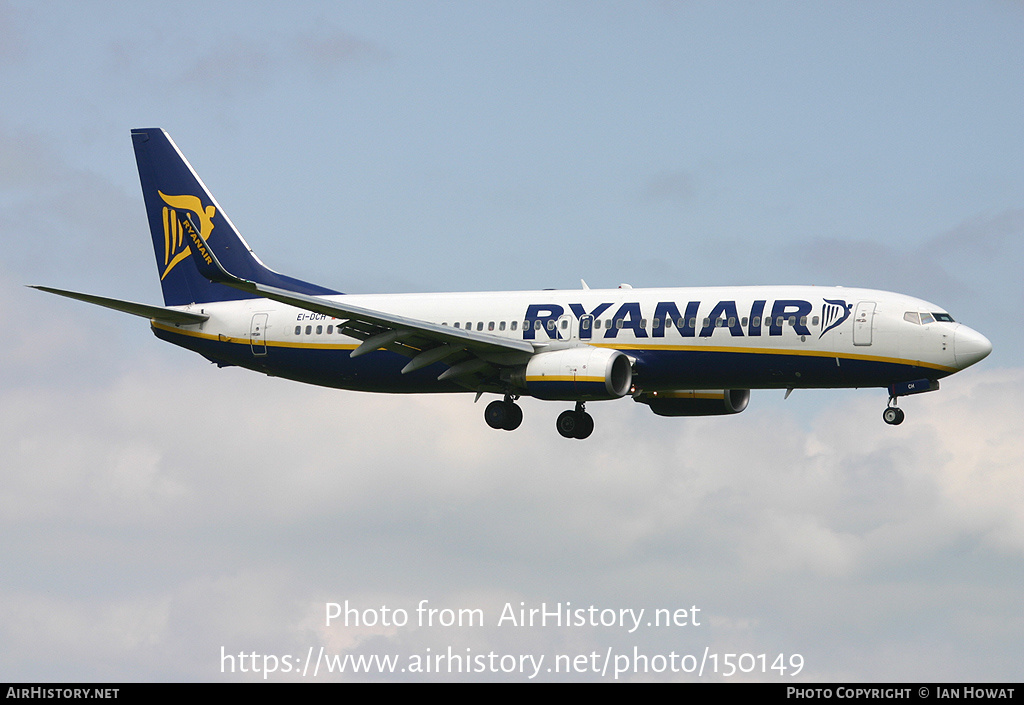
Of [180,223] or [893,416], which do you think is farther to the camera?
[180,223]

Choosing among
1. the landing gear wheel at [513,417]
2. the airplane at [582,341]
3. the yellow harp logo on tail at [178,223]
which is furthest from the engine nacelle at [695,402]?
the yellow harp logo on tail at [178,223]

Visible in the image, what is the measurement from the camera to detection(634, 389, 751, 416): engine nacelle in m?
53.0

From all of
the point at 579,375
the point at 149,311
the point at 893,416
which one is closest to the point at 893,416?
the point at 893,416

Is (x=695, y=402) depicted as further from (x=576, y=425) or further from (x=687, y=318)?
(x=687, y=318)

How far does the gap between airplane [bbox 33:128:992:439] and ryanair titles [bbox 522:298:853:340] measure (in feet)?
0.15

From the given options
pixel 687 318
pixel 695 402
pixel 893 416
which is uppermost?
pixel 687 318

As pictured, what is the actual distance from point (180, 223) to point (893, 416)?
2980cm

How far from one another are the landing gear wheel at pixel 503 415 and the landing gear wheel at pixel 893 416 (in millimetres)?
12815

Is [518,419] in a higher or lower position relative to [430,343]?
lower

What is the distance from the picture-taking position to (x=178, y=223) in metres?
59.2

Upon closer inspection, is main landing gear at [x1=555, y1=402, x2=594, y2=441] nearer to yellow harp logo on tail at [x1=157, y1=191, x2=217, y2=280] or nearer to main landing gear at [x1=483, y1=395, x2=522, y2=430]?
main landing gear at [x1=483, y1=395, x2=522, y2=430]

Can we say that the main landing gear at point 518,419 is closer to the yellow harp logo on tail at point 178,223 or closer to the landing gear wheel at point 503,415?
the landing gear wheel at point 503,415

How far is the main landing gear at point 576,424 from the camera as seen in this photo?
51.3 meters

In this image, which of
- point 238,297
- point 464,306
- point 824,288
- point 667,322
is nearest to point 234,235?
point 238,297
